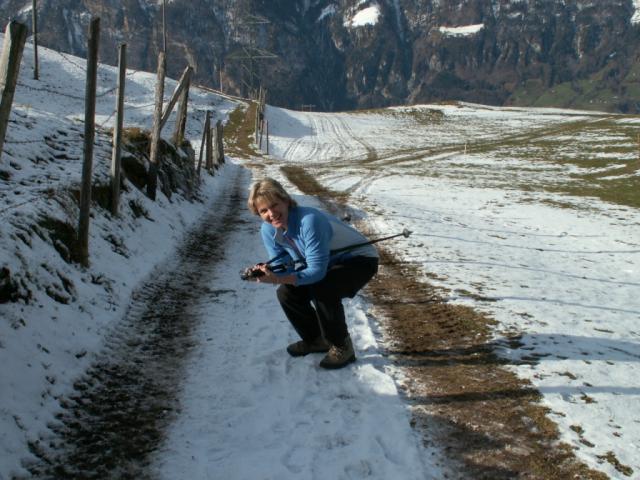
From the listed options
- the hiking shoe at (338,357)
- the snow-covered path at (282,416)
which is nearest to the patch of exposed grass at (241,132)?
the snow-covered path at (282,416)

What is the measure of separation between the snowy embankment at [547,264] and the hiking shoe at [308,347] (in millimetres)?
1958

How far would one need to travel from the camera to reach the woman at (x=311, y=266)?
4.59 m

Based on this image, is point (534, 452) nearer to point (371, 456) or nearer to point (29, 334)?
point (371, 456)

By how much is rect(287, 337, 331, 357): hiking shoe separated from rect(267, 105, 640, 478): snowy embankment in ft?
6.42

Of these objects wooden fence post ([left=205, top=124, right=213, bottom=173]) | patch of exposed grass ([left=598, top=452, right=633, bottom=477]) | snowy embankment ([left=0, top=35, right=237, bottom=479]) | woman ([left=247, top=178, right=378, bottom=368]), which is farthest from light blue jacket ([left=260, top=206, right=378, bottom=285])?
wooden fence post ([left=205, top=124, right=213, bottom=173])

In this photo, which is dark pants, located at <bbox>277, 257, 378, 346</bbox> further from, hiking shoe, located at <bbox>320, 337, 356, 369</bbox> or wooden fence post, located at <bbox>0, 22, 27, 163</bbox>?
wooden fence post, located at <bbox>0, 22, 27, 163</bbox>

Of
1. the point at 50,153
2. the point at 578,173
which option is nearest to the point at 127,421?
the point at 50,153

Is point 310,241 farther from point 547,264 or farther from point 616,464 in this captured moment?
point 547,264

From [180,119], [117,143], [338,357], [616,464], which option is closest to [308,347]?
[338,357]

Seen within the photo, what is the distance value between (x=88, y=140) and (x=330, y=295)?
13.9 ft

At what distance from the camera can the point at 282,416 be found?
174 inches

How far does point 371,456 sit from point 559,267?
7436 mm

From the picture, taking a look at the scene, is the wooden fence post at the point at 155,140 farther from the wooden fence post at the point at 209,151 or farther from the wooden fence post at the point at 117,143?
the wooden fence post at the point at 209,151

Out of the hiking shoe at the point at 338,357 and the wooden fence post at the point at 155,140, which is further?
the wooden fence post at the point at 155,140
